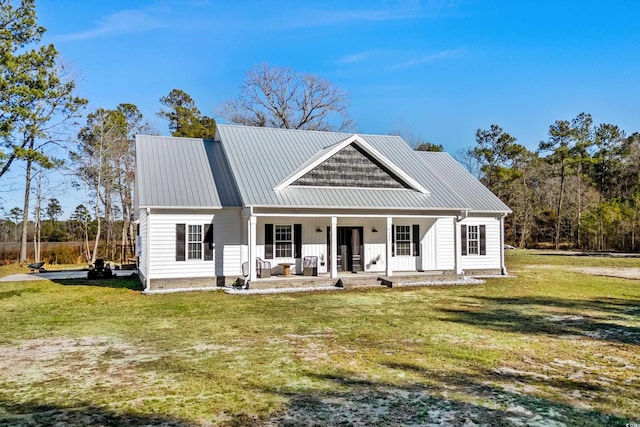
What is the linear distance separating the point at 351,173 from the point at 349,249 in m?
3.00

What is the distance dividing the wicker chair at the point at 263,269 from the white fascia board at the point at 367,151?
267 cm

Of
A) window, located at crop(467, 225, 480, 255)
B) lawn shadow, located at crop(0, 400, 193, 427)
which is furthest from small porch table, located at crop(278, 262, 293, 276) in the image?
lawn shadow, located at crop(0, 400, 193, 427)

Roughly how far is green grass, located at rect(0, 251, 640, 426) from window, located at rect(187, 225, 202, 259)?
104 inches

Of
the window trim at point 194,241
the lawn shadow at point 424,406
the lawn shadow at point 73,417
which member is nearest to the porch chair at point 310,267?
the window trim at point 194,241

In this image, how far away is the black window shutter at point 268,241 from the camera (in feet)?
56.3

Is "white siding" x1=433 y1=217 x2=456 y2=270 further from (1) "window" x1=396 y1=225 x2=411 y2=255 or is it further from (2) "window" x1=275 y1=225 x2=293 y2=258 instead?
(2) "window" x1=275 y1=225 x2=293 y2=258

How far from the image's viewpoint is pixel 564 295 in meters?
14.2

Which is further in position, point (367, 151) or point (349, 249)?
point (349, 249)

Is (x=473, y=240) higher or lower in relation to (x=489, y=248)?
higher

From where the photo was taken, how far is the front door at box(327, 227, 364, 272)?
60.3ft

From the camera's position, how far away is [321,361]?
7117mm

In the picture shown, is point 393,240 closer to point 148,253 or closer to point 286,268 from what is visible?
point 286,268

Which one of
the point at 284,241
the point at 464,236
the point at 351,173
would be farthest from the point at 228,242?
the point at 464,236

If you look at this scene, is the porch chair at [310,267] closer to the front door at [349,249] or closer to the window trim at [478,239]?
the front door at [349,249]
